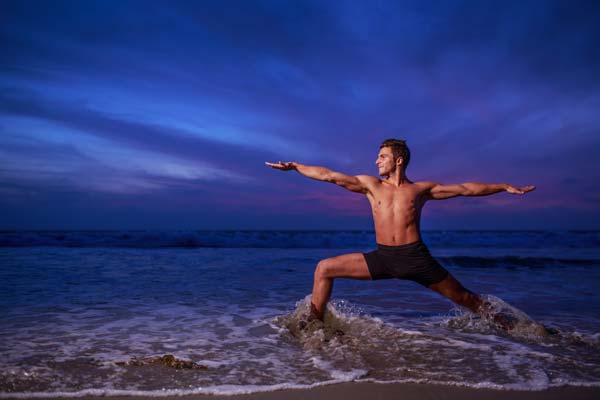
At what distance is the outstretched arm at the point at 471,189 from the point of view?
507cm

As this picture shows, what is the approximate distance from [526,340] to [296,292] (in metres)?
4.42

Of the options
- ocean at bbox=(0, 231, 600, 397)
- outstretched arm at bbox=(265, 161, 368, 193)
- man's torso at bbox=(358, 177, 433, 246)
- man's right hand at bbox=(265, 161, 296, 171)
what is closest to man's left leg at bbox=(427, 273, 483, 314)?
ocean at bbox=(0, 231, 600, 397)

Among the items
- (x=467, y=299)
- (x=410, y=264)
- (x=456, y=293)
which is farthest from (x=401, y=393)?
(x=467, y=299)

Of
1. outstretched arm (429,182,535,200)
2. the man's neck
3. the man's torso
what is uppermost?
the man's neck

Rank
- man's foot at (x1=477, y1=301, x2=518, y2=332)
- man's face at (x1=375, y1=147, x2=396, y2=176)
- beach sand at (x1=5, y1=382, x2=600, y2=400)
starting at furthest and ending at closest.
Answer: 1. man's foot at (x1=477, y1=301, x2=518, y2=332)
2. man's face at (x1=375, y1=147, x2=396, y2=176)
3. beach sand at (x1=5, y1=382, x2=600, y2=400)

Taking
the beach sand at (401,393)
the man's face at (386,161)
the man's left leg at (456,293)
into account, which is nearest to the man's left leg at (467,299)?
the man's left leg at (456,293)

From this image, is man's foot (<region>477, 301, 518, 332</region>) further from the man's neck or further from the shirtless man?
the man's neck

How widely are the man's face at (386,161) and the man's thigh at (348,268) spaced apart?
105cm

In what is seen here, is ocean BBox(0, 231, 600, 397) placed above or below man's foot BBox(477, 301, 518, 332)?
below

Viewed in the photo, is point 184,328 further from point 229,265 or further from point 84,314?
point 229,265

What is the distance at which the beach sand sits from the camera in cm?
320

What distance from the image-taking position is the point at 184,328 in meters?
5.49

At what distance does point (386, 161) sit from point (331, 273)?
1.47 m

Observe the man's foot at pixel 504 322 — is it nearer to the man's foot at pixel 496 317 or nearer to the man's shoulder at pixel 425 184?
the man's foot at pixel 496 317
